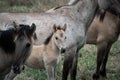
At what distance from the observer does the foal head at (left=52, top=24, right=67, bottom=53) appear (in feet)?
21.7

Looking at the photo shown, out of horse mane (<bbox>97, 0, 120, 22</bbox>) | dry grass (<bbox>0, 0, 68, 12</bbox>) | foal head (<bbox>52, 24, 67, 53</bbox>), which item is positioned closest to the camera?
foal head (<bbox>52, 24, 67, 53</bbox>)

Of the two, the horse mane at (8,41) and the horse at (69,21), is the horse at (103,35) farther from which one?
the horse mane at (8,41)

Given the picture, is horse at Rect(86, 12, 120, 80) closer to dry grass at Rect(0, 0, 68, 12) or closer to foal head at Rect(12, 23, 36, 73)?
foal head at Rect(12, 23, 36, 73)

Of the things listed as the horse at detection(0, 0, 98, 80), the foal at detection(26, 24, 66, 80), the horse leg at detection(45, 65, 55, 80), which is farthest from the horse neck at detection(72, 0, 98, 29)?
the horse leg at detection(45, 65, 55, 80)

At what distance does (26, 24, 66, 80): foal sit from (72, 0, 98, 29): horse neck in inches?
34.0

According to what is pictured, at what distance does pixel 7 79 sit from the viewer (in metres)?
6.73

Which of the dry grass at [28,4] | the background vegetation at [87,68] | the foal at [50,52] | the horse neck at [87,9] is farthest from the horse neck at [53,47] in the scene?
the dry grass at [28,4]

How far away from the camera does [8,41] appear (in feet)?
18.0

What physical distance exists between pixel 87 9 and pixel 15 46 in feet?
7.91

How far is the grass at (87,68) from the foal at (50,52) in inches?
41.8

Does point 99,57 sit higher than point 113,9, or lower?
lower

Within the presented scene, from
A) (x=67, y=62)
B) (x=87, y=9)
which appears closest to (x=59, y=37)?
(x=67, y=62)

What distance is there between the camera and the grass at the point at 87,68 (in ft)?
26.2

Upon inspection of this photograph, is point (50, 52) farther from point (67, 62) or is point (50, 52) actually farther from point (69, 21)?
point (69, 21)
